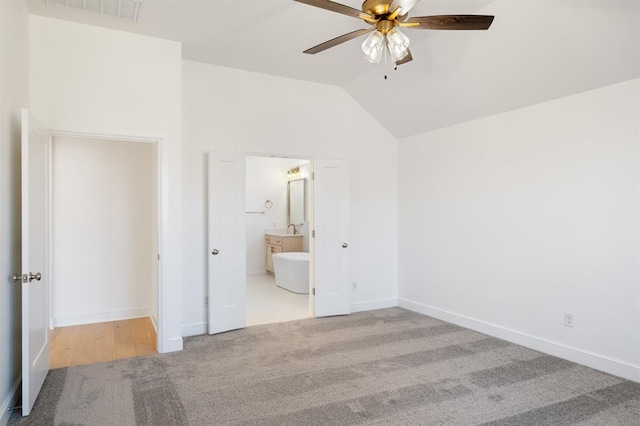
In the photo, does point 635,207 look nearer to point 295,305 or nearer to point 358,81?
point 358,81

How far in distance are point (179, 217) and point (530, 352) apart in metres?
3.69

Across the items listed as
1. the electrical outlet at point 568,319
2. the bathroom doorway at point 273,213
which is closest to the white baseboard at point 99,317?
the bathroom doorway at point 273,213

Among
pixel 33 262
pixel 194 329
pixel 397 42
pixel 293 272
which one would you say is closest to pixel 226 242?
pixel 194 329

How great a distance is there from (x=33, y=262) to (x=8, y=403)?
3.07 ft

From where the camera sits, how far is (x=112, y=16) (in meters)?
3.28

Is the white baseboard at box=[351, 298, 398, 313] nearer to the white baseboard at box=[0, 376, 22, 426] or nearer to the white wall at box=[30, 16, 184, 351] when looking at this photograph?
the white wall at box=[30, 16, 184, 351]

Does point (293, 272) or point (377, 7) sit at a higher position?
point (377, 7)

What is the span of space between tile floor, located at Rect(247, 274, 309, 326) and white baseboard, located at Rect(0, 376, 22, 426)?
230cm

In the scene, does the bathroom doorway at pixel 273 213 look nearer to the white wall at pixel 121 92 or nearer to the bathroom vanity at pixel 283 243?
the bathroom vanity at pixel 283 243

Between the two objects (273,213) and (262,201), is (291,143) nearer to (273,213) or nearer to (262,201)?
(262,201)

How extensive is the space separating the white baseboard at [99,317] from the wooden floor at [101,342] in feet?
0.36

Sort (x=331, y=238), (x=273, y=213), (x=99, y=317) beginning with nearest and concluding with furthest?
(x=99, y=317), (x=331, y=238), (x=273, y=213)

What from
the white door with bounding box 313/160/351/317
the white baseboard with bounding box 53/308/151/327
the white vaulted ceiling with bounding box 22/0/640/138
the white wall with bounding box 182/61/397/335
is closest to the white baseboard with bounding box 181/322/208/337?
the white wall with bounding box 182/61/397/335

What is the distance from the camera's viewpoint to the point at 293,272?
647 cm
